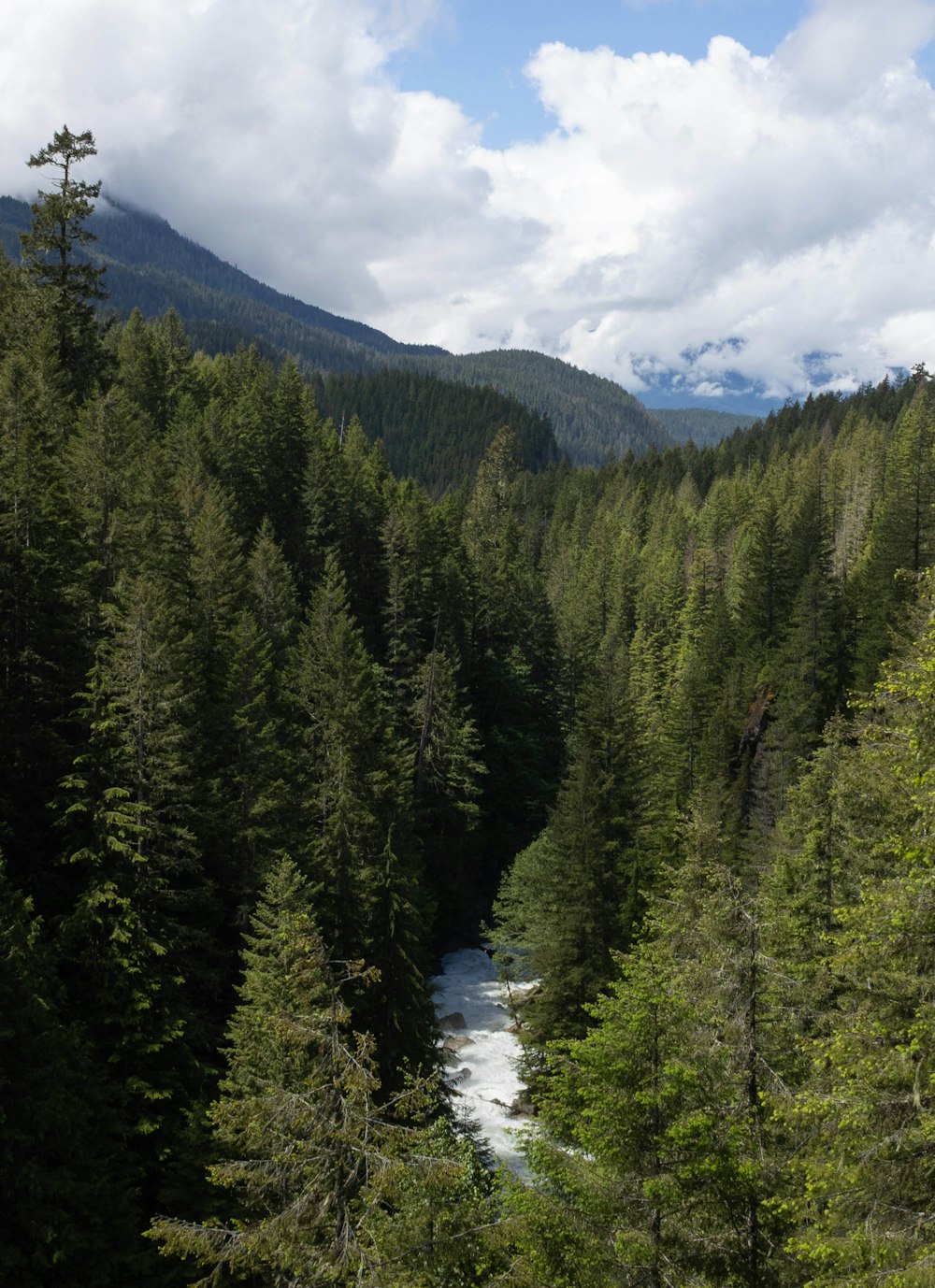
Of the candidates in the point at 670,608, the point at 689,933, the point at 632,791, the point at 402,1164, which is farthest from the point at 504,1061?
the point at 670,608

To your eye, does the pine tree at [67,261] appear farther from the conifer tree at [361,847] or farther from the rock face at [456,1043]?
the rock face at [456,1043]

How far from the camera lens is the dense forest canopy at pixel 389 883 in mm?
9219

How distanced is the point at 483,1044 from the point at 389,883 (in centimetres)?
1295

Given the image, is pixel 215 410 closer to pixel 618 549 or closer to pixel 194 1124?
pixel 194 1124

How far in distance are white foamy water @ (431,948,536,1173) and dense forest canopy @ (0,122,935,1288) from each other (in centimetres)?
172

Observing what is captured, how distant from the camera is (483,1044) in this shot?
35375 mm

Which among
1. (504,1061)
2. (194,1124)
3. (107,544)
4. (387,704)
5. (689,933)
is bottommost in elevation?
(504,1061)

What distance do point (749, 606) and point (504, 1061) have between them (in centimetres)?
3665

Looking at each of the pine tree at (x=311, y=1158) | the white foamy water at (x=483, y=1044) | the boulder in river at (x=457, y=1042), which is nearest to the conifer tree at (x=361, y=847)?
the white foamy water at (x=483, y=1044)

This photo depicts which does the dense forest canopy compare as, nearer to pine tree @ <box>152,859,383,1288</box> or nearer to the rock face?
pine tree @ <box>152,859,383,1288</box>

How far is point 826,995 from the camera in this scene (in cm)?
1684

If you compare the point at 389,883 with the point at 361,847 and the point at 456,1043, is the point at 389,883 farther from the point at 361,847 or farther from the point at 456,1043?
the point at 456,1043

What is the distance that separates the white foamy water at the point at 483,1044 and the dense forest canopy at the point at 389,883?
5.64 ft

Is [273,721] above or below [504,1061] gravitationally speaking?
above
